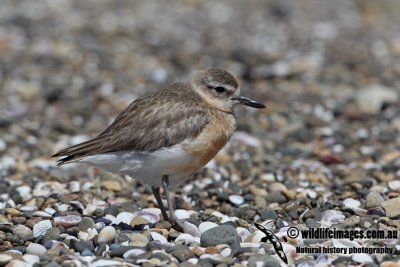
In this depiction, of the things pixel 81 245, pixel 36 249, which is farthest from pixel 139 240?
pixel 36 249

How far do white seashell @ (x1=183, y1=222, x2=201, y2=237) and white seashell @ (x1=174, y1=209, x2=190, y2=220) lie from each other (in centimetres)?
38

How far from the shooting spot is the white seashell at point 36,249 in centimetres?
575

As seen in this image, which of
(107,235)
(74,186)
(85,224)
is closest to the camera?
(107,235)

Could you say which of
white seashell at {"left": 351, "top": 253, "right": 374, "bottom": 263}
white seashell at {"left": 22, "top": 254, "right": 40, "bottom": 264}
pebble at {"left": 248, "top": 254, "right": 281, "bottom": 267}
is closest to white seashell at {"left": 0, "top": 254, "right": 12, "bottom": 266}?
white seashell at {"left": 22, "top": 254, "right": 40, "bottom": 264}

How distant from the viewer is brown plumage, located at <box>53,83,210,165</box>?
6477mm

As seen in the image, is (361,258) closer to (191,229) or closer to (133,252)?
(191,229)

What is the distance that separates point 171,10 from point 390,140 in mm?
8197

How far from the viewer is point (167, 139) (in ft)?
21.5

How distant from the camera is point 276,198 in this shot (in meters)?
7.55

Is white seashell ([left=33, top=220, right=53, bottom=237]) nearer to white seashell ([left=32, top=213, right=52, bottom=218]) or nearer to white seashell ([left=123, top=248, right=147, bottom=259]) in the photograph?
white seashell ([left=32, top=213, right=52, bottom=218])

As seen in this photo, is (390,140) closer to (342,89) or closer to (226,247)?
(342,89)

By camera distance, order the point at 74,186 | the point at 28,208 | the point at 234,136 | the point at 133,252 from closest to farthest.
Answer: the point at 133,252
the point at 28,208
the point at 74,186
the point at 234,136

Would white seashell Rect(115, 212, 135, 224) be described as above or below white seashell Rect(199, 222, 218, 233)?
above

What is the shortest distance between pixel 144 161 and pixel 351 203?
2.11 m
